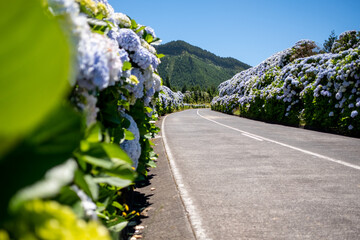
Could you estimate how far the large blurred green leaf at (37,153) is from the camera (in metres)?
0.43

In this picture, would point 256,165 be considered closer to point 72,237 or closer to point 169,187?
point 169,187

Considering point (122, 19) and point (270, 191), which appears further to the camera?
point (270, 191)

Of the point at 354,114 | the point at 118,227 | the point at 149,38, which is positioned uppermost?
the point at 149,38

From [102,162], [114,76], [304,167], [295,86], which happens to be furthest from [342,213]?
[295,86]

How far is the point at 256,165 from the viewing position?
6039 millimetres

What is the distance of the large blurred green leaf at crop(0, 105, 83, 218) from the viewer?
1.42 feet

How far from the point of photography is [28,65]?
0.35 metres

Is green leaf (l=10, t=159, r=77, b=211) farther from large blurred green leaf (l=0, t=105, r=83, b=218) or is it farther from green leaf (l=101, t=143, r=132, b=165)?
green leaf (l=101, t=143, r=132, b=165)

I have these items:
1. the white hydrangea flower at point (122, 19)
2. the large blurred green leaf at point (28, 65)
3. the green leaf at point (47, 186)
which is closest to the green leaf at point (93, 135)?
the green leaf at point (47, 186)

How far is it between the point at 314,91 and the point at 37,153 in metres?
14.9

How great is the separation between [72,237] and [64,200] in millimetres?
391

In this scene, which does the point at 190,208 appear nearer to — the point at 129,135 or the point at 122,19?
the point at 129,135

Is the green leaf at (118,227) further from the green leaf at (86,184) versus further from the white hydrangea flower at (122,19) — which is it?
the white hydrangea flower at (122,19)

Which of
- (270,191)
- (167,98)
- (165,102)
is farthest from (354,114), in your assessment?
(167,98)
